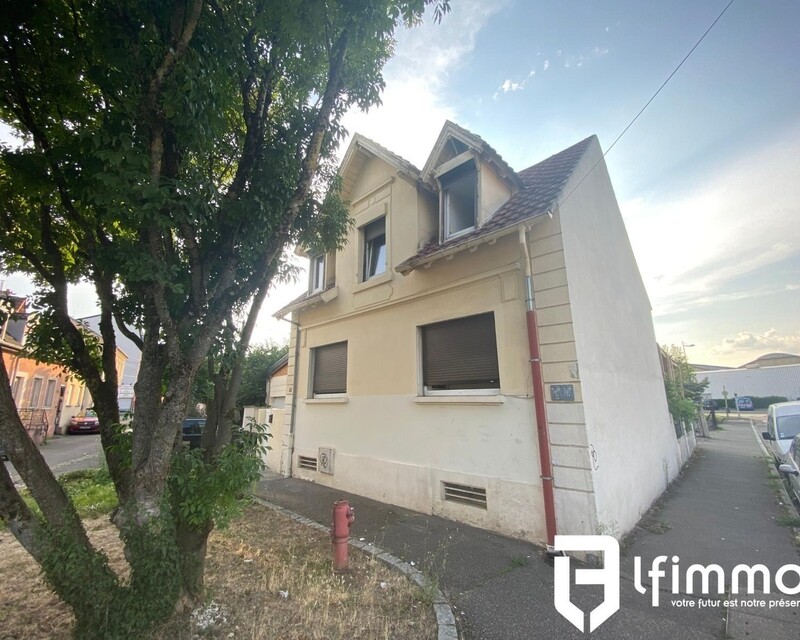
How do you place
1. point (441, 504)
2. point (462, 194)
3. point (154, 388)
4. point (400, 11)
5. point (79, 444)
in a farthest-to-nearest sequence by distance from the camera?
point (79, 444), point (462, 194), point (441, 504), point (400, 11), point (154, 388)

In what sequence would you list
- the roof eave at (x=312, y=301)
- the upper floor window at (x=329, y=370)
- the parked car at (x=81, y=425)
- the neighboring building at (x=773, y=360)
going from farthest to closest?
the neighboring building at (x=773, y=360)
the parked car at (x=81, y=425)
the roof eave at (x=312, y=301)
the upper floor window at (x=329, y=370)

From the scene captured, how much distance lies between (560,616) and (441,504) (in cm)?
283

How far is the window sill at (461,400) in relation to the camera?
18.3 feet

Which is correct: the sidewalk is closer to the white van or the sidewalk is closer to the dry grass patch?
the dry grass patch

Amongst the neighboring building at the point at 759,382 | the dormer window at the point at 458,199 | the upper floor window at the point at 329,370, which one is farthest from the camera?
the neighboring building at the point at 759,382

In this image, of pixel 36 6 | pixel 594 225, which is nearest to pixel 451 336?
pixel 594 225

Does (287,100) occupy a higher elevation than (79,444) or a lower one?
higher

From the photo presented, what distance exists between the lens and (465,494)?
5883 mm

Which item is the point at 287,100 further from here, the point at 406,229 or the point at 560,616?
the point at 560,616

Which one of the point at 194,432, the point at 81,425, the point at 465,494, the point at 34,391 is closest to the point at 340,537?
the point at 465,494

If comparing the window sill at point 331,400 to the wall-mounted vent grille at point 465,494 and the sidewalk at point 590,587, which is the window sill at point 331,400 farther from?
the wall-mounted vent grille at point 465,494

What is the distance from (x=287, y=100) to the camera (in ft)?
15.3

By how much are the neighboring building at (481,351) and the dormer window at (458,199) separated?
28mm

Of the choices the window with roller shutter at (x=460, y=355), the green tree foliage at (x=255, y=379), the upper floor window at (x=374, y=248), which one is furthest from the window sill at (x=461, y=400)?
the green tree foliage at (x=255, y=379)
